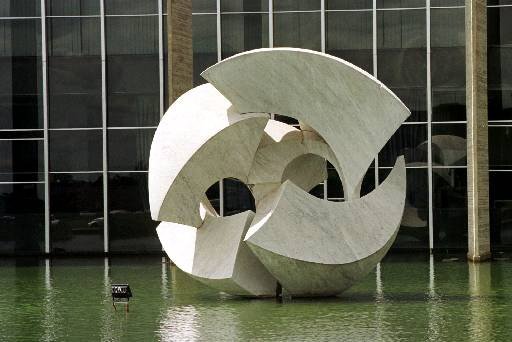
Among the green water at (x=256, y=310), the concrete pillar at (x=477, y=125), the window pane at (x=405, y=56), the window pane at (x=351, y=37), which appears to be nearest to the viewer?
the green water at (x=256, y=310)

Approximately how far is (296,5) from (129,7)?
16.3 feet

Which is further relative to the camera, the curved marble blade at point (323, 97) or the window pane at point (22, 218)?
the window pane at point (22, 218)

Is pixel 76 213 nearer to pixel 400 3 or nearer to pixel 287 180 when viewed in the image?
pixel 400 3

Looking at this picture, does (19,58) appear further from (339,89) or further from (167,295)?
(339,89)

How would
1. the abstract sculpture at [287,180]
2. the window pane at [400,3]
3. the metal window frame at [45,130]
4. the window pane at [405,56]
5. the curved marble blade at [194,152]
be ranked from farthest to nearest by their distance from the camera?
the metal window frame at [45,130] < the window pane at [400,3] < the window pane at [405,56] < the curved marble blade at [194,152] < the abstract sculpture at [287,180]

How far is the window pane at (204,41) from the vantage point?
34469mm

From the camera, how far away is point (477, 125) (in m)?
30.6

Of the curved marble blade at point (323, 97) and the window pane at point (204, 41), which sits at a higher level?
the window pane at point (204, 41)

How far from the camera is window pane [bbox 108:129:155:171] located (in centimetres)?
3459

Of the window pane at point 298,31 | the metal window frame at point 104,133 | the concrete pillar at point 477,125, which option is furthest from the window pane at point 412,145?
the metal window frame at point 104,133

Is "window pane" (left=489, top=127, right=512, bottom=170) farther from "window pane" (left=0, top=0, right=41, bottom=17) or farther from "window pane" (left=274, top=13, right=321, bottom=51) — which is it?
"window pane" (left=0, top=0, right=41, bottom=17)

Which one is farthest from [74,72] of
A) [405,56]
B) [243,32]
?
[405,56]

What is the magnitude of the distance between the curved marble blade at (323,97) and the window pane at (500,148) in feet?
44.5

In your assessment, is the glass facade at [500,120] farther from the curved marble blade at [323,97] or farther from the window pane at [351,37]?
the curved marble blade at [323,97]
